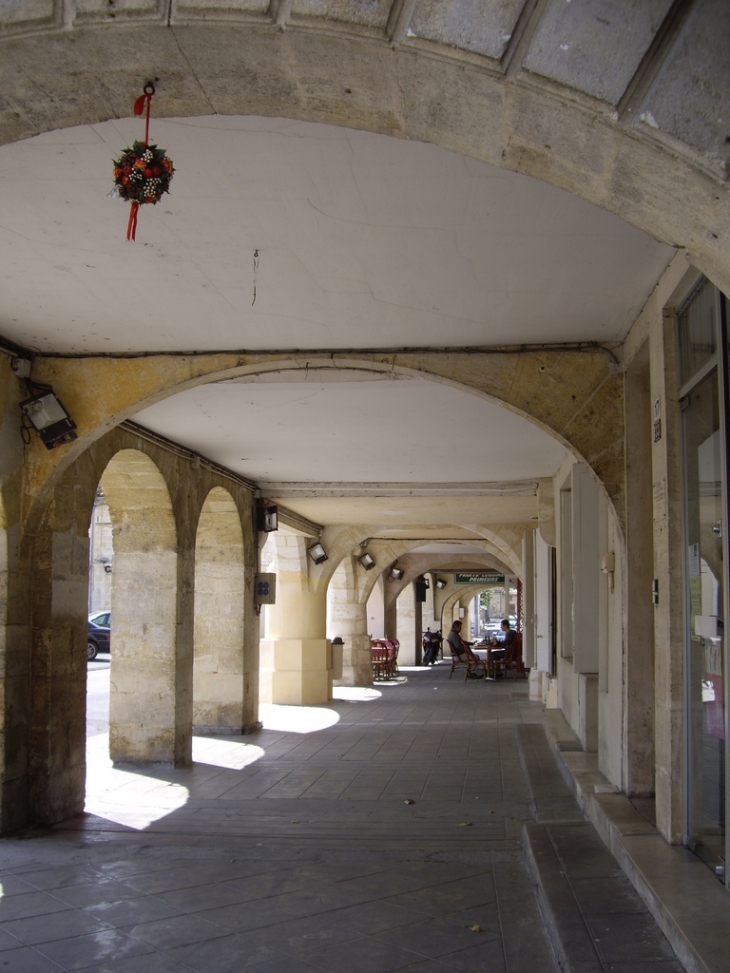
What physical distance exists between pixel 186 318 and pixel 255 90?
9.97 ft

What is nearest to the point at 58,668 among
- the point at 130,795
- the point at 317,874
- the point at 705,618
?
the point at 130,795

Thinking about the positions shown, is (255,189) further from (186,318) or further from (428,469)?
(428,469)

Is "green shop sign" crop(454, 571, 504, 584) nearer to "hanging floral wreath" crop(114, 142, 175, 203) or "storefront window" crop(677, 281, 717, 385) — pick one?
"storefront window" crop(677, 281, 717, 385)

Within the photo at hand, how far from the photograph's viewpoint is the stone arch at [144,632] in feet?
27.0

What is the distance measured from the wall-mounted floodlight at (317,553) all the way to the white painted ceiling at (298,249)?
9.46 m

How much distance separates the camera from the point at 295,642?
14312 millimetres

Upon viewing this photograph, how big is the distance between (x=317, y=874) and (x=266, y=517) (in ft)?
21.8

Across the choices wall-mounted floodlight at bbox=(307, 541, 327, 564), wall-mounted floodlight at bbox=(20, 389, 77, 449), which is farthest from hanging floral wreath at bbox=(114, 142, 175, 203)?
wall-mounted floodlight at bbox=(307, 541, 327, 564)

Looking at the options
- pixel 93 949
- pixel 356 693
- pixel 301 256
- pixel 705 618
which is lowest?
pixel 356 693

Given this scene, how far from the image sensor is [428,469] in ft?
33.0

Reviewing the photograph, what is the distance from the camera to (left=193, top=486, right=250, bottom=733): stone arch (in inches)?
408

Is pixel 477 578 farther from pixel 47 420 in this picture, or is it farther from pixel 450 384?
pixel 47 420

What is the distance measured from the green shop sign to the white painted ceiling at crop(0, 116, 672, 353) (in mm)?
24369

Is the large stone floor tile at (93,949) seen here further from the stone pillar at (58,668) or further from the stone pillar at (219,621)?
the stone pillar at (219,621)
